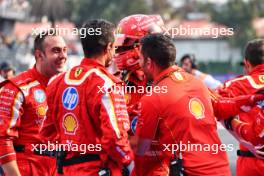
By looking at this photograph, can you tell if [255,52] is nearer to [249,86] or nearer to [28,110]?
[249,86]

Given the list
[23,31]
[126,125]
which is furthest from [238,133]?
[23,31]

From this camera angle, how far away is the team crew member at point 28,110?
568cm

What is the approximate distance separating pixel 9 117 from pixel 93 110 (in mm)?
1242

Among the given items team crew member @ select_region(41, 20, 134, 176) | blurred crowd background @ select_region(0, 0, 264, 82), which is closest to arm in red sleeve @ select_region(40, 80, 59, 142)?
team crew member @ select_region(41, 20, 134, 176)

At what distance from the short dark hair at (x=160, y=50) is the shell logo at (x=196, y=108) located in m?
0.32

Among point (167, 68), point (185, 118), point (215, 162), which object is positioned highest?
point (167, 68)

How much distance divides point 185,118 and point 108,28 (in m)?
0.83

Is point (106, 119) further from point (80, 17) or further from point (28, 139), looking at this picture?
point (80, 17)

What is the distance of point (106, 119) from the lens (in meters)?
4.58

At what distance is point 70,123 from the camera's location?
4.85 meters

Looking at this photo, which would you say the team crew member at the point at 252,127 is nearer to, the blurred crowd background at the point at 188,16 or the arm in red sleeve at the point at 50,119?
the arm in red sleeve at the point at 50,119

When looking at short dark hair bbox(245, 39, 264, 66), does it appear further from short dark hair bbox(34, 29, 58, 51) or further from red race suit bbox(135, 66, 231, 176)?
short dark hair bbox(34, 29, 58, 51)

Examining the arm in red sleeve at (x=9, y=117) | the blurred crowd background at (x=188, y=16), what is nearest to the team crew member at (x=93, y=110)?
the arm in red sleeve at (x=9, y=117)

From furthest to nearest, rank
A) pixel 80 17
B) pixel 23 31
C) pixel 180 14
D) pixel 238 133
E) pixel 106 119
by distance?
pixel 180 14
pixel 23 31
pixel 80 17
pixel 238 133
pixel 106 119
